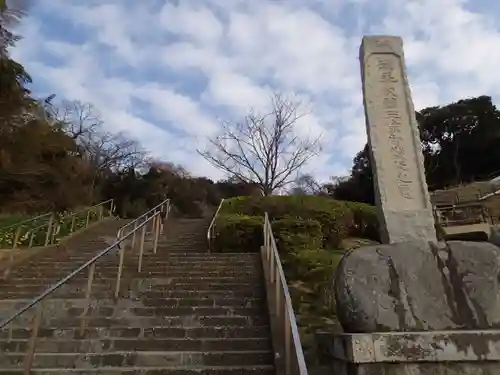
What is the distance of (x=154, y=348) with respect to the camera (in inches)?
193

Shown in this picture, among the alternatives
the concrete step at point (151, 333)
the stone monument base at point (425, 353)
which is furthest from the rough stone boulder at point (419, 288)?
the concrete step at point (151, 333)

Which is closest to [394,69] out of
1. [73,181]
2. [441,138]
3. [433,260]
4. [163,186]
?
[433,260]

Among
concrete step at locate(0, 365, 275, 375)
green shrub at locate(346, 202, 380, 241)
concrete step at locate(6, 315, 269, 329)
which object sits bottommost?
concrete step at locate(0, 365, 275, 375)

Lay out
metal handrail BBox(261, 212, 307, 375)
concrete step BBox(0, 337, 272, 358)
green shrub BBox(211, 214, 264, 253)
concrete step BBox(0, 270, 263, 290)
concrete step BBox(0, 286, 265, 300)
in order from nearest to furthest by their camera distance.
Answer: metal handrail BBox(261, 212, 307, 375) → concrete step BBox(0, 337, 272, 358) → concrete step BBox(0, 286, 265, 300) → concrete step BBox(0, 270, 263, 290) → green shrub BBox(211, 214, 264, 253)

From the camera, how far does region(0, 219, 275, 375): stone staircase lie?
454 cm

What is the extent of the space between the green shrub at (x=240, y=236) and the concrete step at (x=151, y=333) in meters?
5.20

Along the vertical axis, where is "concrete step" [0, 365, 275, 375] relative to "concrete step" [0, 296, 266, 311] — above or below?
below

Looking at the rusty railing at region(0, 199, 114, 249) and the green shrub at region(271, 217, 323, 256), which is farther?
the rusty railing at region(0, 199, 114, 249)

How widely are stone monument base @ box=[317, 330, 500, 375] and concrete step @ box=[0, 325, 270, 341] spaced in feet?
6.63

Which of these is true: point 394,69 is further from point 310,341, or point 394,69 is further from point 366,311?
point 310,341

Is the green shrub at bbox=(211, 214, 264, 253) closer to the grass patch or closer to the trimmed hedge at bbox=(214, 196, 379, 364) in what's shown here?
the trimmed hedge at bbox=(214, 196, 379, 364)

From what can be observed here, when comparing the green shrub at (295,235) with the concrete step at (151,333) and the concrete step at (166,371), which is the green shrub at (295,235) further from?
the concrete step at (166,371)

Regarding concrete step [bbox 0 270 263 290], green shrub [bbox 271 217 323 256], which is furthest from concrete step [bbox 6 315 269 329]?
green shrub [bbox 271 217 323 256]

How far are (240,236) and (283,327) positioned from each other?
5939 mm
